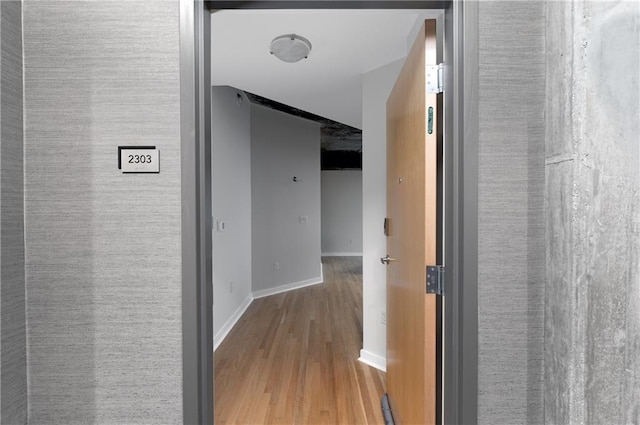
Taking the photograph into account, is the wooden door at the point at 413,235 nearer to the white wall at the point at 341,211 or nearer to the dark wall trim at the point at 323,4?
the dark wall trim at the point at 323,4

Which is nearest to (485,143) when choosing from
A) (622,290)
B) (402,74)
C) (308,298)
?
(622,290)

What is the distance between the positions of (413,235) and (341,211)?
7.77 metres

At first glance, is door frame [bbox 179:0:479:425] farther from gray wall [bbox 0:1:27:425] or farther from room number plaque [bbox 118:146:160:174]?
gray wall [bbox 0:1:27:425]

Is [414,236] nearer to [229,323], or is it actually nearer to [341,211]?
[229,323]

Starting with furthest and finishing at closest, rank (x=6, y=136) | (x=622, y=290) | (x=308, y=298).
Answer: (x=308, y=298) < (x=6, y=136) < (x=622, y=290)

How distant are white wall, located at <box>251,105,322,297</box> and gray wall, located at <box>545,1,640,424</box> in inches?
153

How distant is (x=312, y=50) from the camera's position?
2.32 metres

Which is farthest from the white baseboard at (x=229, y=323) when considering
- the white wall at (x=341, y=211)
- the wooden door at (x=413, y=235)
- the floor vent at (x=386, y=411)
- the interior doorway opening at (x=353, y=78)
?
the white wall at (x=341, y=211)

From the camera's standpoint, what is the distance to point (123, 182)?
3.08 ft

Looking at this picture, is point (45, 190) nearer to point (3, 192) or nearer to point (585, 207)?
point (3, 192)

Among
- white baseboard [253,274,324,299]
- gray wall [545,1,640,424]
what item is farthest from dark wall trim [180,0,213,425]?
white baseboard [253,274,324,299]

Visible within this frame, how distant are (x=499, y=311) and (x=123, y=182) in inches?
48.2

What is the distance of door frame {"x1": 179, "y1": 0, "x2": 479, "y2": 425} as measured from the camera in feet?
3.06

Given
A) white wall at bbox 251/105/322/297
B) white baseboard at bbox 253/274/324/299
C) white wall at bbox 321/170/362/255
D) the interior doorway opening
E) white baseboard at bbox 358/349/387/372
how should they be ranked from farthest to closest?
white wall at bbox 321/170/362/255 < white baseboard at bbox 253/274/324/299 < white wall at bbox 251/105/322/297 < white baseboard at bbox 358/349/387/372 < the interior doorway opening
